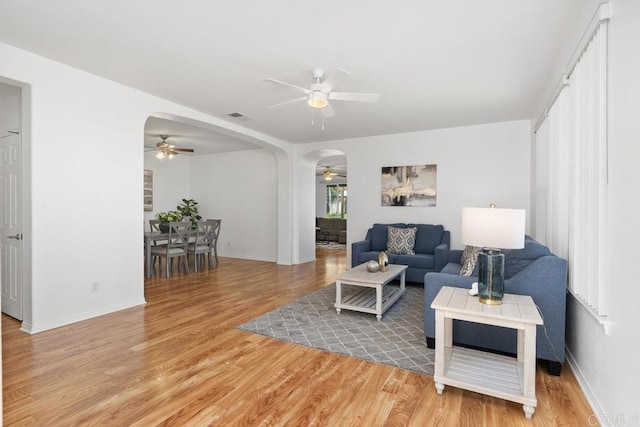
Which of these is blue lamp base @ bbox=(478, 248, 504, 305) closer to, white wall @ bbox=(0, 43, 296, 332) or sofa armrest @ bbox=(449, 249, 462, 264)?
sofa armrest @ bbox=(449, 249, 462, 264)

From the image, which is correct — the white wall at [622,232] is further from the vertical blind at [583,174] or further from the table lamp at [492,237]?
the table lamp at [492,237]

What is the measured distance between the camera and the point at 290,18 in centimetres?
244

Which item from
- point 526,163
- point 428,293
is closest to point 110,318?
point 428,293

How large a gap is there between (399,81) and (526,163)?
2.94 metres

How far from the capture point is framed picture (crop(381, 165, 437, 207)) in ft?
19.3

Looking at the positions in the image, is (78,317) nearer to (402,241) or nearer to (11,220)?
(11,220)

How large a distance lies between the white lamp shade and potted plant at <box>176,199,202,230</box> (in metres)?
6.65

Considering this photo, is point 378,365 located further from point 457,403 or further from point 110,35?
point 110,35

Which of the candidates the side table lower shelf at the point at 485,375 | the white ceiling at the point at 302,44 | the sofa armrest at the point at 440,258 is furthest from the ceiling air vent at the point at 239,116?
the side table lower shelf at the point at 485,375

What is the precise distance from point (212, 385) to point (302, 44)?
2717 mm

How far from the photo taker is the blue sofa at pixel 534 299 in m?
2.39

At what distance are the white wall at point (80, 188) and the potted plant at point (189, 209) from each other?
12.3 ft

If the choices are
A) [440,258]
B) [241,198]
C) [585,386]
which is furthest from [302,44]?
[241,198]

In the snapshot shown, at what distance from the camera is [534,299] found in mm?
2453
